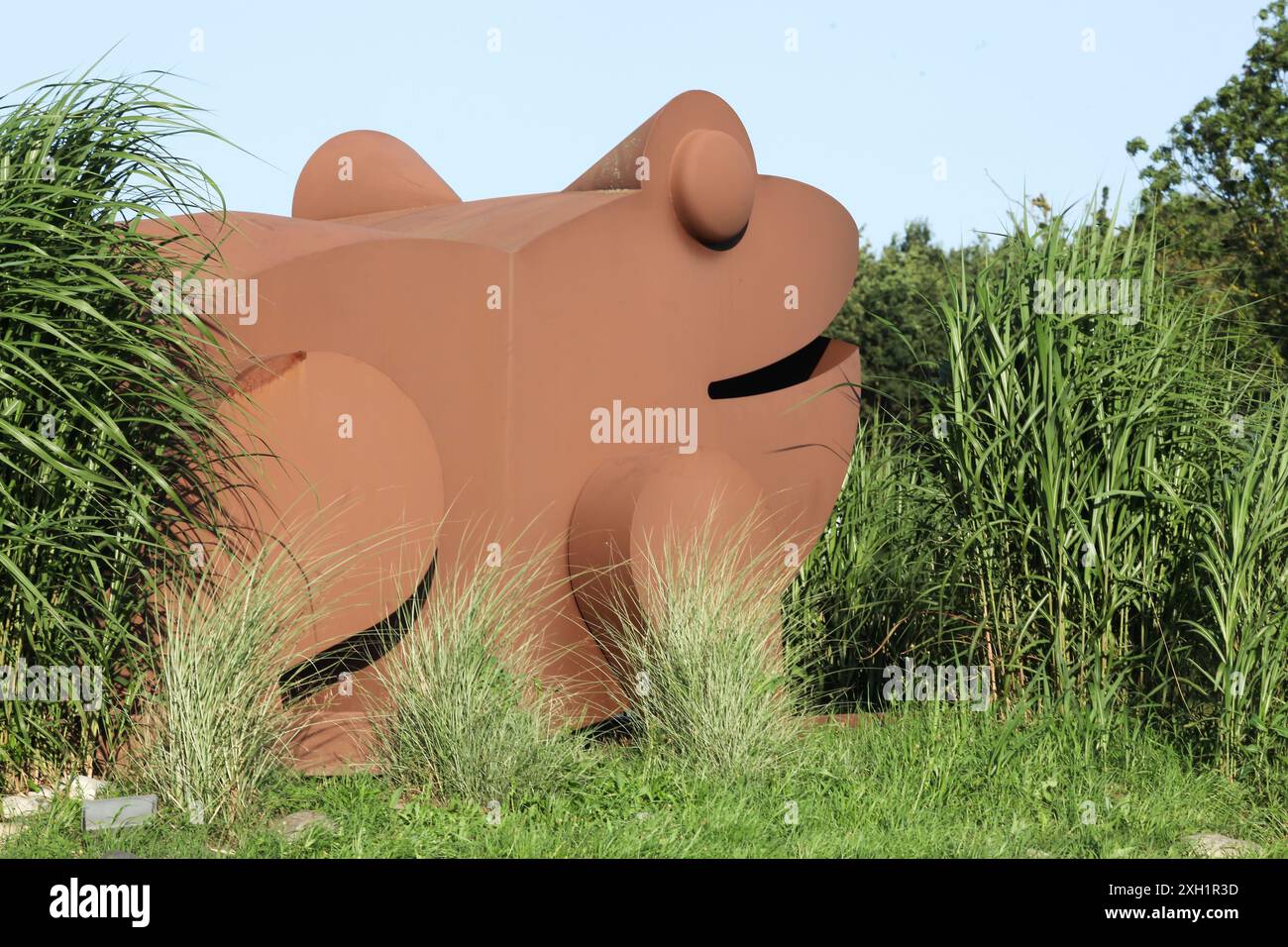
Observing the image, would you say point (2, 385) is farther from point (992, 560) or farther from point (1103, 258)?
point (1103, 258)

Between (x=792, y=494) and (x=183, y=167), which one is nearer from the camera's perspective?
(x=183, y=167)

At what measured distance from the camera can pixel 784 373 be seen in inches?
295

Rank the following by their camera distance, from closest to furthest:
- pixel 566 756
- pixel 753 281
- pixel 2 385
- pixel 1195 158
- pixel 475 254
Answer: pixel 2 385 → pixel 566 756 → pixel 475 254 → pixel 753 281 → pixel 1195 158

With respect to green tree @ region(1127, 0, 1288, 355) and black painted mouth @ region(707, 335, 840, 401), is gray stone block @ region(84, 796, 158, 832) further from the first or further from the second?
green tree @ region(1127, 0, 1288, 355)

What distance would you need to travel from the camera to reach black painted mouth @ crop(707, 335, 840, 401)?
734 cm

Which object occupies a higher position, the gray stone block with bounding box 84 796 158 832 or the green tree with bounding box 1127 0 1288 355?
the green tree with bounding box 1127 0 1288 355

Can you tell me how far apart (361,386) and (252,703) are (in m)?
1.34

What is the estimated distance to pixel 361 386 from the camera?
17.1ft

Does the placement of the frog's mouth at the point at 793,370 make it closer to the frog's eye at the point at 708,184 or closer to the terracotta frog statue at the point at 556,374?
the terracotta frog statue at the point at 556,374

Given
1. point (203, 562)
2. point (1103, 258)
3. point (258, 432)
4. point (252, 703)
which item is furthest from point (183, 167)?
point (1103, 258)

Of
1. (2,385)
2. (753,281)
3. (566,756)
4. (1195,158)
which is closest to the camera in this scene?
(2,385)
